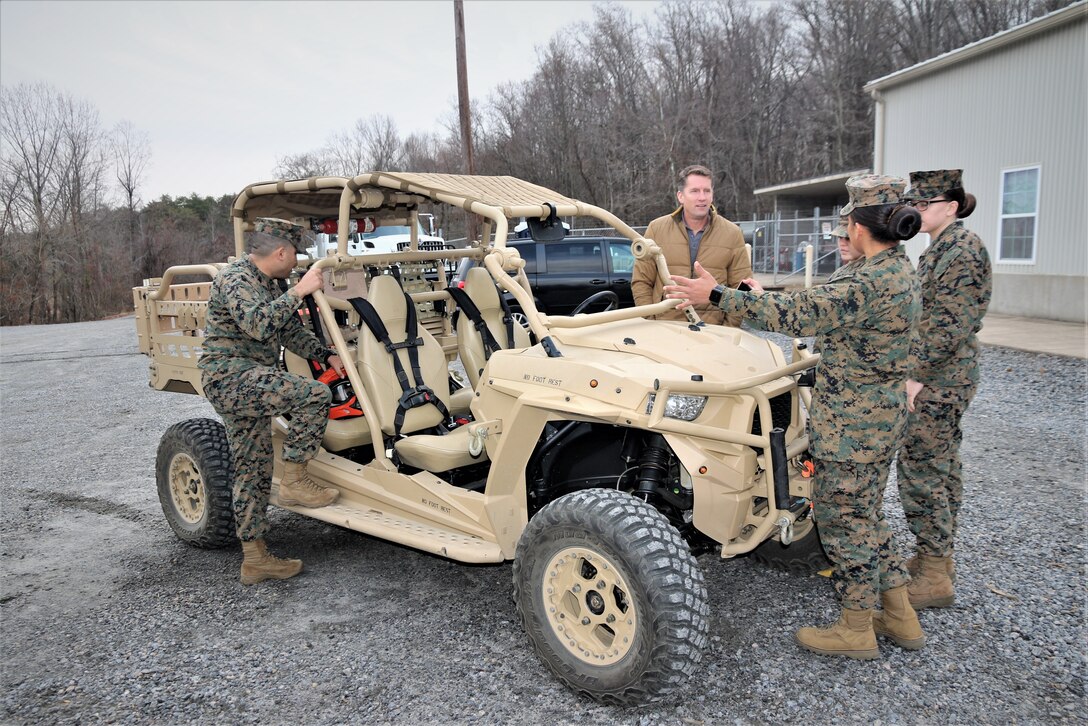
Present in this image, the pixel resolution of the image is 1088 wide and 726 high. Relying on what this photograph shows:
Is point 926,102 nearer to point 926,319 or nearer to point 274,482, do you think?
point 926,319

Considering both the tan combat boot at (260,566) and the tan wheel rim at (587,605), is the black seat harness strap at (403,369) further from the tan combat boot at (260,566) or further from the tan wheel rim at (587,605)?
the tan wheel rim at (587,605)

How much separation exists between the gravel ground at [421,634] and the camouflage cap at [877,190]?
1.89 metres

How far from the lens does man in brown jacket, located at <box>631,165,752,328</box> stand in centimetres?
473

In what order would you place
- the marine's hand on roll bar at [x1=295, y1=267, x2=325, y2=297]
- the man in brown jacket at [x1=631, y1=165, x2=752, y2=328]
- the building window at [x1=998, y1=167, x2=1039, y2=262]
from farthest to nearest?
1. the building window at [x1=998, y1=167, x2=1039, y2=262]
2. the man in brown jacket at [x1=631, y1=165, x2=752, y2=328]
3. the marine's hand on roll bar at [x1=295, y1=267, x2=325, y2=297]

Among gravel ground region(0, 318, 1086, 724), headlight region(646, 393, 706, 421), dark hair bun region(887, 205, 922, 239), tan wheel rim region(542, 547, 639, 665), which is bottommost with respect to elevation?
gravel ground region(0, 318, 1086, 724)

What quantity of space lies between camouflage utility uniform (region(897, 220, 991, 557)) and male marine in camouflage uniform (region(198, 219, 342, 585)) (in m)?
2.98

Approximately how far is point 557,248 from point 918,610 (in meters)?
9.71

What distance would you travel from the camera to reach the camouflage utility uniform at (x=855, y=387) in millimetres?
3086

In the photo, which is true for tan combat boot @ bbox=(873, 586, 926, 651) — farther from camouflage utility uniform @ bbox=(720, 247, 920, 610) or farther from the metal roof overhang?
the metal roof overhang

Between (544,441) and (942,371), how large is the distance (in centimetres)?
190

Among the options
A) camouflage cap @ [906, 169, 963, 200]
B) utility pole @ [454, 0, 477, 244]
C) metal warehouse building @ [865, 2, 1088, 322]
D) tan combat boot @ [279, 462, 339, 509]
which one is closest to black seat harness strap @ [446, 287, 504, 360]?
tan combat boot @ [279, 462, 339, 509]

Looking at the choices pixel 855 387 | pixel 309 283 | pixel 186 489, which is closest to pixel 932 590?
pixel 855 387

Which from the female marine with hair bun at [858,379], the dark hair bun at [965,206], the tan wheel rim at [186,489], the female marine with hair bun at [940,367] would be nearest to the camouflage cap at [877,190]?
the female marine with hair bun at [858,379]

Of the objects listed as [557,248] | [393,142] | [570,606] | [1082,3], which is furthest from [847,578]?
[393,142]
